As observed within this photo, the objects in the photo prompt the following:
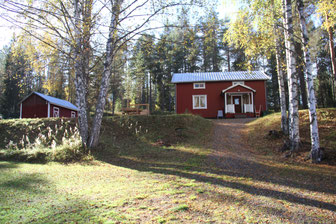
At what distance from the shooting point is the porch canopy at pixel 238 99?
61.1 feet

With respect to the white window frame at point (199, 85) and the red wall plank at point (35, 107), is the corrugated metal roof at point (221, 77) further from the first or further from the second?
the red wall plank at point (35, 107)

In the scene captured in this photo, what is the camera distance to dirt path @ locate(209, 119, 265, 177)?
5320 millimetres

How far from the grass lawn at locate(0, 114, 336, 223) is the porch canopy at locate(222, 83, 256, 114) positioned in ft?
41.7

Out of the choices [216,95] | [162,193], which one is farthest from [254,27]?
[216,95]

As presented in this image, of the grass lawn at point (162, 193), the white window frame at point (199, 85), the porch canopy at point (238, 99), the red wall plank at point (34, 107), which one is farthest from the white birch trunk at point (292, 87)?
the red wall plank at point (34, 107)

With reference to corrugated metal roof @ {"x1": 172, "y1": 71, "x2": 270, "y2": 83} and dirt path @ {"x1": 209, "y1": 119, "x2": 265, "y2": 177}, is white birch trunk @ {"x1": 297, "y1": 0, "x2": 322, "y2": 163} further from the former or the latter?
corrugated metal roof @ {"x1": 172, "y1": 71, "x2": 270, "y2": 83}

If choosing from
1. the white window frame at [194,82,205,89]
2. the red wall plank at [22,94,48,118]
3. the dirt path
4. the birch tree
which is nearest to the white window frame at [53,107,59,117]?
the red wall plank at [22,94,48,118]

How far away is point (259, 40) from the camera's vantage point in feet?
23.2

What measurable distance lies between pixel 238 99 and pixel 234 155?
1429 centimetres

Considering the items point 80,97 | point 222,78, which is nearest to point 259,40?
point 80,97

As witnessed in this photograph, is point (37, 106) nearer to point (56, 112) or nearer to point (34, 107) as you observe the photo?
point (34, 107)

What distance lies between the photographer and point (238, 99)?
20391mm

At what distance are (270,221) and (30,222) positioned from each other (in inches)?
119

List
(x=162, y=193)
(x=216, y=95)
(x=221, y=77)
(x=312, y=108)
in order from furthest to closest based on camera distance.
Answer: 1. (x=221, y=77)
2. (x=216, y=95)
3. (x=312, y=108)
4. (x=162, y=193)
